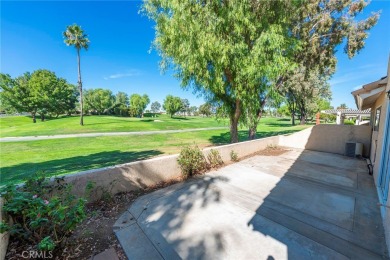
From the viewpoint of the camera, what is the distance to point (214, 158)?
19.6 feet

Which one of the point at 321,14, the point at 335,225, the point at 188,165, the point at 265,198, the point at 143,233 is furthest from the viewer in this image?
the point at 321,14

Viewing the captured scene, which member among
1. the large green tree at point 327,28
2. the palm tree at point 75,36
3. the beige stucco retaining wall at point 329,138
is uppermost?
the palm tree at point 75,36

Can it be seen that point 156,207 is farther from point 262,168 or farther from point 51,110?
point 51,110

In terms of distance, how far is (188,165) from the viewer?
511 cm

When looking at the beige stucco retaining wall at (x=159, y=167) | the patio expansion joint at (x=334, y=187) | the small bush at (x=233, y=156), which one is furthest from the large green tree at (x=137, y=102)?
the patio expansion joint at (x=334, y=187)

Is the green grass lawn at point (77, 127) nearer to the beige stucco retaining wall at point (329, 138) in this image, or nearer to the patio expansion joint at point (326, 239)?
the beige stucco retaining wall at point (329, 138)

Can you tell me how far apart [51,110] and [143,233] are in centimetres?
4829

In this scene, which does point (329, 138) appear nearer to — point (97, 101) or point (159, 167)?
point (159, 167)

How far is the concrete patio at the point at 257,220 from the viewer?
2391 millimetres

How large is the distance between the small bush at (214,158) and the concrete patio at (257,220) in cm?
79

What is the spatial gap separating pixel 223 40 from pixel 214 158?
4586mm

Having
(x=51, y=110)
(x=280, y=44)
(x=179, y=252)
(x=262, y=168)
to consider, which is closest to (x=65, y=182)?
(x=179, y=252)

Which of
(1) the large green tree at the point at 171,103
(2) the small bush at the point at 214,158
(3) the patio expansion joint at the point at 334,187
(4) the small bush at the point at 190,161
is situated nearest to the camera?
(3) the patio expansion joint at the point at 334,187

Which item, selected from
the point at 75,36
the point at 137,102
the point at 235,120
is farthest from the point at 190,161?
the point at 137,102
